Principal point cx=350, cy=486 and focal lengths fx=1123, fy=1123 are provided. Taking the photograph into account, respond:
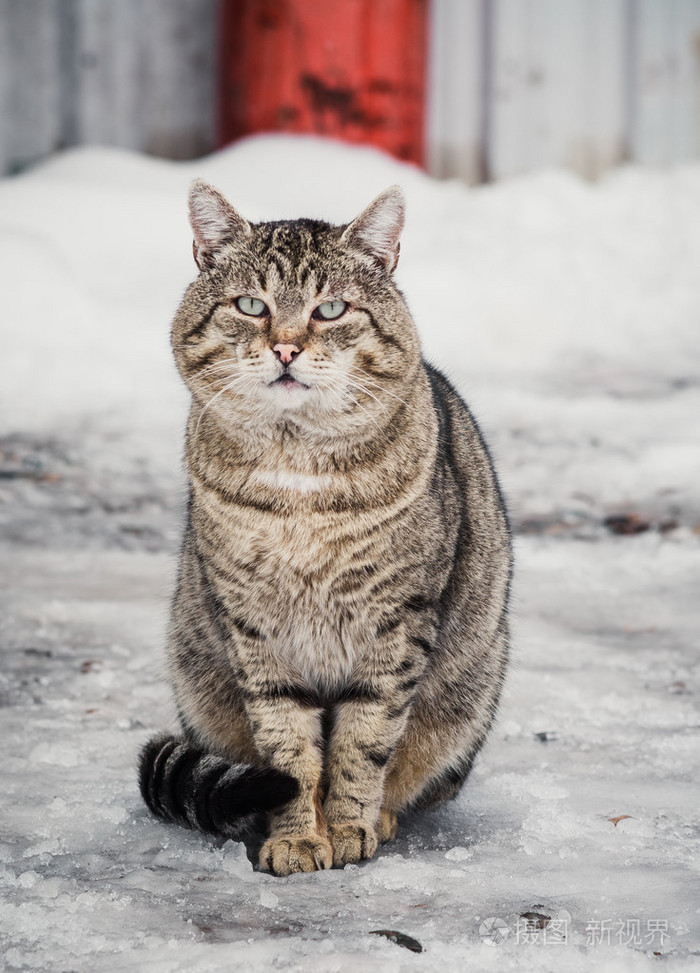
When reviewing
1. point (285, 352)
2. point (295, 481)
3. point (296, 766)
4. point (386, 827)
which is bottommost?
point (386, 827)

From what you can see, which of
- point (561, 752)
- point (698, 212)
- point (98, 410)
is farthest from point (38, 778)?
point (698, 212)

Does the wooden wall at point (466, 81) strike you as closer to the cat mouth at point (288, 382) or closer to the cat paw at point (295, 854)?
the cat mouth at point (288, 382)

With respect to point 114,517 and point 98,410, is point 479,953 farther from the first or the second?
point 98,410

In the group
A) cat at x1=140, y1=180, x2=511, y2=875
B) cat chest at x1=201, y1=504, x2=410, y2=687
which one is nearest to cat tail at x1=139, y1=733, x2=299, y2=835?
cat at x1=140, y1=180, x2=511, y2=875

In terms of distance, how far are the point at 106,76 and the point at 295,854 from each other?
19.5ft

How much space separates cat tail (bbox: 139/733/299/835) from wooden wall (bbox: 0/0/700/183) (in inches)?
214

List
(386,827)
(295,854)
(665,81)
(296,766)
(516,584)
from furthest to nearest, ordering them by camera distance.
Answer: (665,81) → (516,584) → (386,827) → (296,766) → (295,854)

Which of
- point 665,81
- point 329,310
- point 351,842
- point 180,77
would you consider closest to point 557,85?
point 665,81

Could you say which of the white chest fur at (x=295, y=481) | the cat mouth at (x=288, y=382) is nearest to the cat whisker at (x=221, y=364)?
the cat mouth at (x=288, y=382)

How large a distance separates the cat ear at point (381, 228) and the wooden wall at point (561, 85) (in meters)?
5.00

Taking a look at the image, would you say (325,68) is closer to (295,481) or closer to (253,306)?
(253,306)

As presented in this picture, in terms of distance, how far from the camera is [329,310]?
7.88 feet

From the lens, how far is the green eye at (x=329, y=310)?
240 centimetres

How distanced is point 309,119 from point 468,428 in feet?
14.3
